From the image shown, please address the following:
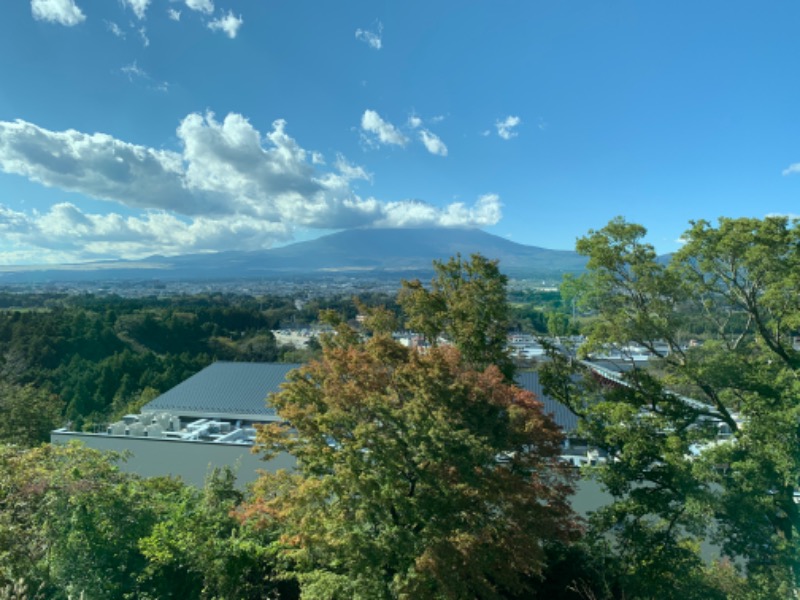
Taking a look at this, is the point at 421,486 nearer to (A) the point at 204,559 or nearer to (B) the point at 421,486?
(B) the point at 421,486

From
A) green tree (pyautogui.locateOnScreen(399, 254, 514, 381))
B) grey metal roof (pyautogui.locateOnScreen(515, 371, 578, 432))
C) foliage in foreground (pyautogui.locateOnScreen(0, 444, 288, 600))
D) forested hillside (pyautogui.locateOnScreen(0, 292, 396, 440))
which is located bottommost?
forested hillside (pyautogui.locateOnScreen(0, 292, 396, 440))

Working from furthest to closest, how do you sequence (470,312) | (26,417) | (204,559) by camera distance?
1. (26,417)
2. (470,312)
3. (204,559)

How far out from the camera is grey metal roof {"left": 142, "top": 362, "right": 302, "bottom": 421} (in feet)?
68.2

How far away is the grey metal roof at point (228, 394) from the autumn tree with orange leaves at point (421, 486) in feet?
43.4

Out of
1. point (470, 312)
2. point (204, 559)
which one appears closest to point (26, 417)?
point (204, 559)

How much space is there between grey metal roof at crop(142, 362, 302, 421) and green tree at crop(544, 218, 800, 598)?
559 inches

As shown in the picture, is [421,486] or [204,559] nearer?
[421,486]

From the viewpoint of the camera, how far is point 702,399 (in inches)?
401

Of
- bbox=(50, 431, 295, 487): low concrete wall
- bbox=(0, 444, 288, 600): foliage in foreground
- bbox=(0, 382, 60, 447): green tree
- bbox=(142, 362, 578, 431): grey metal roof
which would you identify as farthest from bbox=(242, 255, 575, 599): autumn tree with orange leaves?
bbox=(0, 382, 60, 447): green tree

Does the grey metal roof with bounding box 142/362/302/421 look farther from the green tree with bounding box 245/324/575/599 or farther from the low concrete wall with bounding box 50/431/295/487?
the green tree with bounding box 245/324/575/599

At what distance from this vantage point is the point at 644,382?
9555mm

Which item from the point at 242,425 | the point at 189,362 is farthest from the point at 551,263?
the point at 242,425

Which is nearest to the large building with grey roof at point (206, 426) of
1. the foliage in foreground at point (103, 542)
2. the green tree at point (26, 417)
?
the green tree at point (26, 417)

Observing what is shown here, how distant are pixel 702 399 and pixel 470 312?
5.19m
